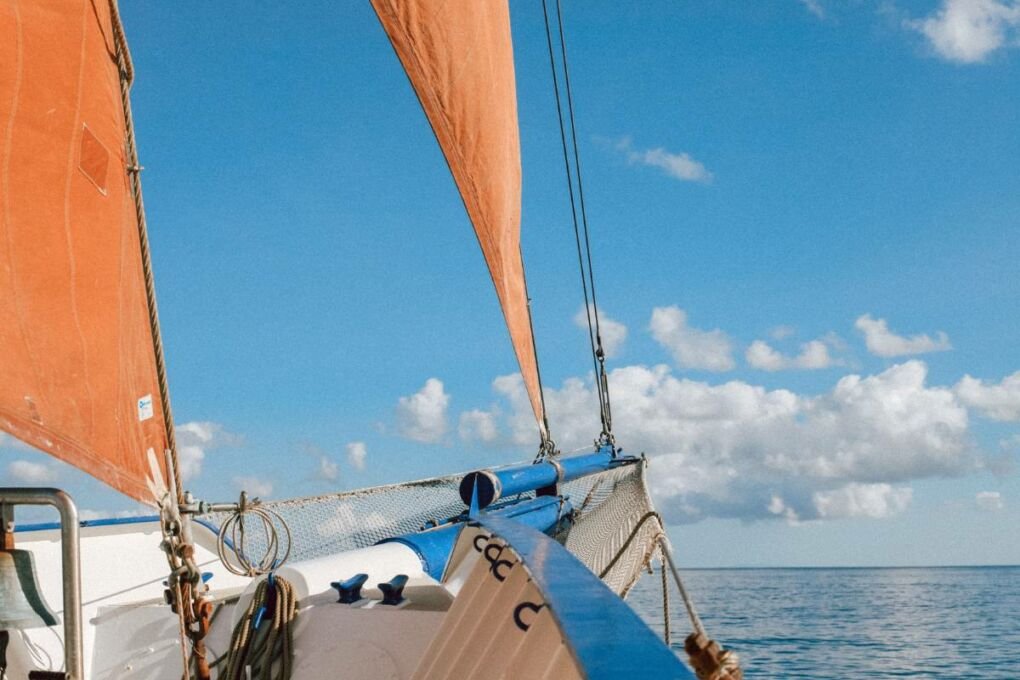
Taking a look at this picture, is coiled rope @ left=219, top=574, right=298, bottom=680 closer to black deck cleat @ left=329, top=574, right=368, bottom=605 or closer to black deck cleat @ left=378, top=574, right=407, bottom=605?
black deck cleat @ left=329, top=574, right=368, bottom=605

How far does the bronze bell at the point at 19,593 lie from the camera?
2.89 m

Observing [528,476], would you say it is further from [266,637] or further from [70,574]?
[70,574]

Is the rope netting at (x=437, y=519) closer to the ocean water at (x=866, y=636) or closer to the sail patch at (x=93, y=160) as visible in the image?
the sail patch at (x=93, y=160)

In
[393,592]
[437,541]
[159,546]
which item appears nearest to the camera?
[159,546]

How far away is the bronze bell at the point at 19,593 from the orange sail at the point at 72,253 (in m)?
0.42

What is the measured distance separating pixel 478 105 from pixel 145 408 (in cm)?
434

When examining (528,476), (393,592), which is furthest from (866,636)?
(393,592)

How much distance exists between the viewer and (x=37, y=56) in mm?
3467

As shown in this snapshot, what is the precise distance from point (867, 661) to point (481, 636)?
3290 centimetres

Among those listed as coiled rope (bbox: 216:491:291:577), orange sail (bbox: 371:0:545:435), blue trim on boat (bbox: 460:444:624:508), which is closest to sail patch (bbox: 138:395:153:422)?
coiled rope (bbox: 216:491:291:577)

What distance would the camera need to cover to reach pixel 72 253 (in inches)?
135

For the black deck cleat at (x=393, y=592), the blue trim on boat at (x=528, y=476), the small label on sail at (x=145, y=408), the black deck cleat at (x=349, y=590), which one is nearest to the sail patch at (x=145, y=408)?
the small label on sail at (x=145, y=408)

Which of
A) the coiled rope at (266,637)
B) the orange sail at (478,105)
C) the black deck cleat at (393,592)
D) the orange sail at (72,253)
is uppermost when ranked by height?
the orange sail at (478,105)

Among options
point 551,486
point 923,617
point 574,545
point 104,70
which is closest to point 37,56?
point 104,70
